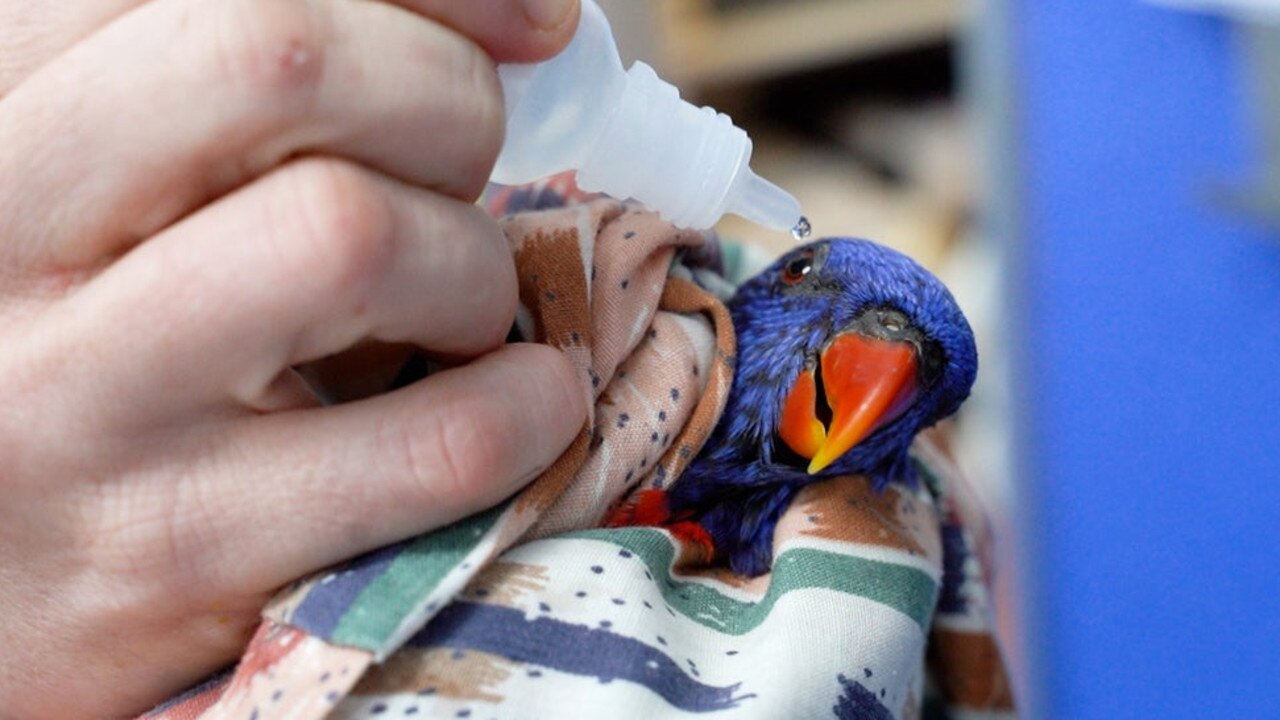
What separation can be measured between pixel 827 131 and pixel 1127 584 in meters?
0.85

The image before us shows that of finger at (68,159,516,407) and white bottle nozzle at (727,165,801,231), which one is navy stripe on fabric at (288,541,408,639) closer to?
finger at (68,159,516,407)

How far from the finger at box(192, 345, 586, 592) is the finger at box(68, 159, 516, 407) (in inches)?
0.8

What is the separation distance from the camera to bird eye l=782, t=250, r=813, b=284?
0.46 meters

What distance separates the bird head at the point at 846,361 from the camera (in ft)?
1.33

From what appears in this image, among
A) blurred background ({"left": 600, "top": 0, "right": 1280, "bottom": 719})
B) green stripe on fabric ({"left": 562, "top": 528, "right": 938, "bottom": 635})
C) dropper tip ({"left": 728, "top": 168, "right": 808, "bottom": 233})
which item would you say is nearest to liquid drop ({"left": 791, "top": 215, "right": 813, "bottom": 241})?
dropper tip ({"left": 728, "top": 168, "right": 808, "bottom": 233})

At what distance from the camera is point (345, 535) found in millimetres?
308

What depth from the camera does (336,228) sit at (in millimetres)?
277

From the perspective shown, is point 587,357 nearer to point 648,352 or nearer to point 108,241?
point 648,352

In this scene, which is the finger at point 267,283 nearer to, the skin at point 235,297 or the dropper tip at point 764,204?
the skin at point 235,297

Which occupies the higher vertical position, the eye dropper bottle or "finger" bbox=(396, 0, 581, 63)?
"finger" bbox=(396, 0, 581, 63)

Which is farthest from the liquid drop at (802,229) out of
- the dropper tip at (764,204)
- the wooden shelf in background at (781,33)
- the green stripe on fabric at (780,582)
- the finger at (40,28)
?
the wooden shelf in background at (781,33)

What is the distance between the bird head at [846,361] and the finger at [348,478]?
12cm

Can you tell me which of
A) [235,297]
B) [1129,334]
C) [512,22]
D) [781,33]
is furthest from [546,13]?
[781,33]

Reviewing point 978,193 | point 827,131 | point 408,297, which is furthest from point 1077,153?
point 408,297
